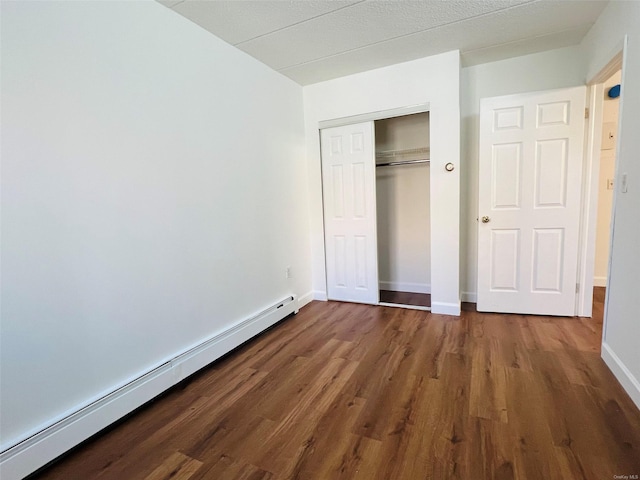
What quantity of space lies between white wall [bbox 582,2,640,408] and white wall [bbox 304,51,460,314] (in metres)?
1.08

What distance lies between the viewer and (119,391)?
1.66 metres

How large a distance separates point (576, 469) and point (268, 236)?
2433mm

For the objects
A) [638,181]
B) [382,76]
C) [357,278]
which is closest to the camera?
[638,181]

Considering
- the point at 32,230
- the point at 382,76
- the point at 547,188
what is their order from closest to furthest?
the point at 32,230, the point at 547,188, the point at 382,76

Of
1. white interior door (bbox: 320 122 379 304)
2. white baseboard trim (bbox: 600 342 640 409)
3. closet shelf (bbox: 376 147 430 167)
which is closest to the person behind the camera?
white baseboard trim (bbox: 600 342 640 409)

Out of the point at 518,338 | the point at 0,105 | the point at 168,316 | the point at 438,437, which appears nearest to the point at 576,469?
the point at 438,437

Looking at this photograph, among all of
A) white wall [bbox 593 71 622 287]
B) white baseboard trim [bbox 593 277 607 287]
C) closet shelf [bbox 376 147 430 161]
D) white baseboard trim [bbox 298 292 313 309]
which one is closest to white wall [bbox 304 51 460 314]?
closet shelf [bbox 376 147 430 161]

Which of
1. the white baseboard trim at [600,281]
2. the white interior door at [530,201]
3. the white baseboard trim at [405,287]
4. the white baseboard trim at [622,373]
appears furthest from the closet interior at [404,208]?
the white baseboard trim at [600,281]

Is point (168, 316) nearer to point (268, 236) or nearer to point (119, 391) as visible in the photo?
point (119, 391)

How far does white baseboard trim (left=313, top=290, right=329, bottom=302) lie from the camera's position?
361 centimetres

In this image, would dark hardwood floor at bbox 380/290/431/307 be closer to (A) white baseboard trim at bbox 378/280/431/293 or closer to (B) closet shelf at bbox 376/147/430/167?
(A) white baseboard trim at bbox 378/280/431/293

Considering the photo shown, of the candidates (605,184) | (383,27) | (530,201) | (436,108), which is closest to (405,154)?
(436,108)

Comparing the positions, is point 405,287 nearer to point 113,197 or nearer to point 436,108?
point 436,108

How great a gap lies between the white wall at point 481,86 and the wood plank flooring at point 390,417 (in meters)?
1.07
